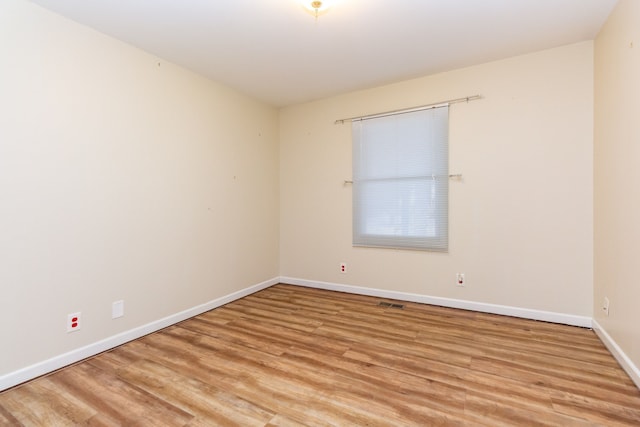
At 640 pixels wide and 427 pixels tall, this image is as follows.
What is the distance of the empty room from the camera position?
1.86 metres

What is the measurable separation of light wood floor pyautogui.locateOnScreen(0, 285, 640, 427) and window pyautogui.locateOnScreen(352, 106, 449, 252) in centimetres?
103

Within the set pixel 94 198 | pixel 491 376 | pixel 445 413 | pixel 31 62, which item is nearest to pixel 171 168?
pixel 94 198

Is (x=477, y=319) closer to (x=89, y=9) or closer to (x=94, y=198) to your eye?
(x=94, y=198)

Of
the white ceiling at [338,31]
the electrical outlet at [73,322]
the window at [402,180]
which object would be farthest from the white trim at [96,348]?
the white ceiling at [338,31]

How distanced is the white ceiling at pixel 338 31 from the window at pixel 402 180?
0.61 m

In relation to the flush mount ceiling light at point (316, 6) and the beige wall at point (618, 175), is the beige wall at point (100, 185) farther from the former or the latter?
the beige wall at point (618, 175)

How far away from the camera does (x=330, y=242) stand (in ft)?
13.3

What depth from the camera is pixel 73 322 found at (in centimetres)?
220

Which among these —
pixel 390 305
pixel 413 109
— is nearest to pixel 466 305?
pixel 390 305

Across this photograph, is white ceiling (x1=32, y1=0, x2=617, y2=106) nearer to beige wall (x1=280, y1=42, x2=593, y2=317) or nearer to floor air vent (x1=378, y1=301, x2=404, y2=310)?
beige wall (x1=280, y1=42, x2=593, y2=317)

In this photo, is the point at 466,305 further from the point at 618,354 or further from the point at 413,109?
the point at 413,109

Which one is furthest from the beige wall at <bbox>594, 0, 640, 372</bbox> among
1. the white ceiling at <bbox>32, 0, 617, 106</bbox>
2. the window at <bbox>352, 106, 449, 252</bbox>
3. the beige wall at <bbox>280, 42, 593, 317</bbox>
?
the window at <bbox>352, 106, 449, 252</bbox>

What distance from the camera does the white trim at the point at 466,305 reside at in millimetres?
2773

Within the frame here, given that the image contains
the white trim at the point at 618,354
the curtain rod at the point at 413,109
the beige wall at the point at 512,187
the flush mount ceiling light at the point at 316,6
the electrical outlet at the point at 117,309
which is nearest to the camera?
the white trim at the point at 618,354
